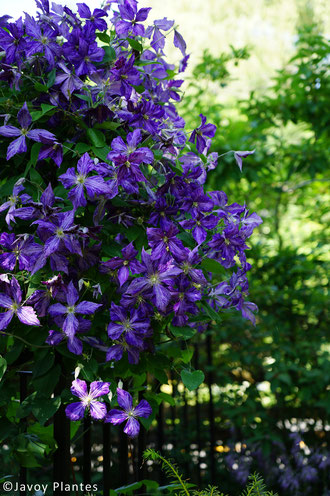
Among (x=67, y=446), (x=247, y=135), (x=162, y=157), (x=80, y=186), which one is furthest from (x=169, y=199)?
(x=247, y=135)

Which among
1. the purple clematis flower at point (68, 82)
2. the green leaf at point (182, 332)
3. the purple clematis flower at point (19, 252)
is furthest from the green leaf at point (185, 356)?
the purple clematis flower at point (68, 82)

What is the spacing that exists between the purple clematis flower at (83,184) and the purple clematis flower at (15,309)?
0.23 meters

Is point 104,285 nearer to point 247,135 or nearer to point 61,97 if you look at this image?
point 61,97

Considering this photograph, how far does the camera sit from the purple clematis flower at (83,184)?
113cm

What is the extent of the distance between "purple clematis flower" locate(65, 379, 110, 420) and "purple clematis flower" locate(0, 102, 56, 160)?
550 mm

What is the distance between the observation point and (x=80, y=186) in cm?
114

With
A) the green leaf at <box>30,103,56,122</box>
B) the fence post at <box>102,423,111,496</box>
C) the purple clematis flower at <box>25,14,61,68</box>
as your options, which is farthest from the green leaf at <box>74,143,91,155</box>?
the fence post at <box>102,423,111,496</box>

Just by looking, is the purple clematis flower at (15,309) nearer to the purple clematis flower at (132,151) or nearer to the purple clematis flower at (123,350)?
the purple clematis flower at (123,350)

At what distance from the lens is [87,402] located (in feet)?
3.78

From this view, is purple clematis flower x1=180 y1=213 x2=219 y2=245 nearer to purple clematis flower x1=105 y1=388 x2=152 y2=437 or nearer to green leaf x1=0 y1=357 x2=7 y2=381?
purple clematis flower x1=105 y1=388 x2=152 y2=437

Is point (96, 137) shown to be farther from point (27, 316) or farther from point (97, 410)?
point (97, 410)

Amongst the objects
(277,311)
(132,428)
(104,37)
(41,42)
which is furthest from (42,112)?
(277,311)

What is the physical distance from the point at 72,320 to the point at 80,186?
29 centimetres

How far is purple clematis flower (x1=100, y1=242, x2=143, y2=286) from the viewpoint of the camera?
3.79 feet
